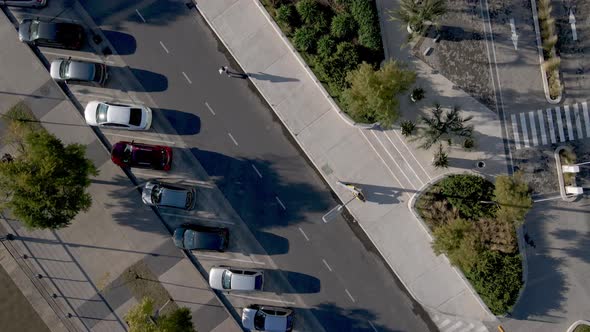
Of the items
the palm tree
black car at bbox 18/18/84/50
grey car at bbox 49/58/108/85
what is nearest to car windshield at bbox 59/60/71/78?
grey car at bbox 49/58/108/85

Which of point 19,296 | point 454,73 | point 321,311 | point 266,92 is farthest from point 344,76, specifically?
point 19,296

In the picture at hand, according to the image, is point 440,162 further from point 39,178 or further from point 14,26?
point 14,26

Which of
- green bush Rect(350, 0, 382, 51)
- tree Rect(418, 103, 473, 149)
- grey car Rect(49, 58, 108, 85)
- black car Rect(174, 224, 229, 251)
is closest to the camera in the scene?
tree Rect(418, 103, 473, 149)

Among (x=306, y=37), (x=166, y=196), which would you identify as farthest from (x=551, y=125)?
(x=166, y=196)

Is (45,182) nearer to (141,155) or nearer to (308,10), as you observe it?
(141,155)

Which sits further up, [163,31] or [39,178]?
[163,31]

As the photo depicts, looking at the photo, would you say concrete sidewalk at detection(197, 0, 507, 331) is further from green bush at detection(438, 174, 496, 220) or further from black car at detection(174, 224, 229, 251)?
black car at detection(174, 224, 229, 251)

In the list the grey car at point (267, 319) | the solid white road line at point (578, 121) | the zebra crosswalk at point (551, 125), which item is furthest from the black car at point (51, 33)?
the solid white road line at point (578, 121)
